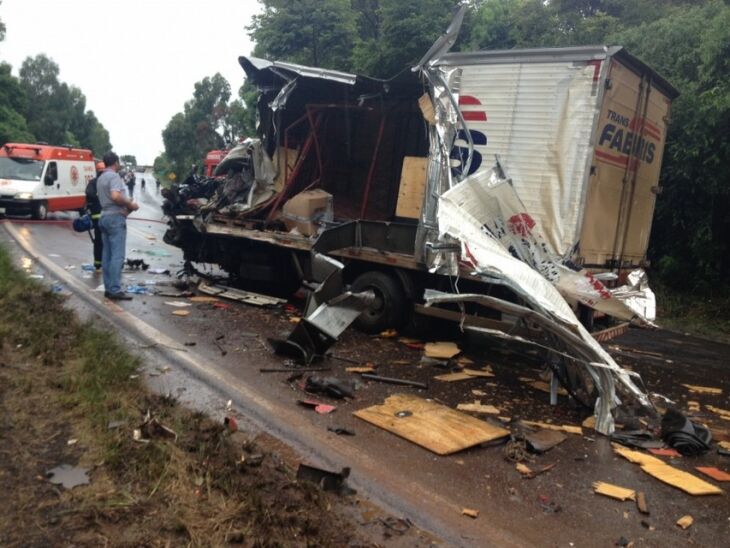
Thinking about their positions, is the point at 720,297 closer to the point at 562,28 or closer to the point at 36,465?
the point at 562,28

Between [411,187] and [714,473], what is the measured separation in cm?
590

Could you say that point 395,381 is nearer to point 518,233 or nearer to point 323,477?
point 518,233

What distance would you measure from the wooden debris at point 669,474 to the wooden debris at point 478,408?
0.98 m

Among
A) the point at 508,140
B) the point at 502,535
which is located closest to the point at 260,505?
the point at 502,535

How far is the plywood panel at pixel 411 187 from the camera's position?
29.3 ft

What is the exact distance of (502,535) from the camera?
3205mm

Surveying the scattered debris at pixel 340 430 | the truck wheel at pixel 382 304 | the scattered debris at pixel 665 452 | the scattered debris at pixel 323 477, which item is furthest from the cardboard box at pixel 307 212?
the scattered debris at pixel 323 477

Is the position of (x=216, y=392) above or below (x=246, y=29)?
below

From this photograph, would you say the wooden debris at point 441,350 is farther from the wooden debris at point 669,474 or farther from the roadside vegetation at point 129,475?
the roadside vegetation at point 129,475

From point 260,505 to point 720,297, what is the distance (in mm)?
11646

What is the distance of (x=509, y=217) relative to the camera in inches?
233

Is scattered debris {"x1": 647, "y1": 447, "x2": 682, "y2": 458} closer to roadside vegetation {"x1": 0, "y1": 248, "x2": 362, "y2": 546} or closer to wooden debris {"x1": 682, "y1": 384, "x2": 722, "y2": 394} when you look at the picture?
wooden debris {"x1": 682, "y1": 384, "x2": 722, "y2": 394}

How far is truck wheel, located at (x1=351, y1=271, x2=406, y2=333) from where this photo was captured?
7.25 meters

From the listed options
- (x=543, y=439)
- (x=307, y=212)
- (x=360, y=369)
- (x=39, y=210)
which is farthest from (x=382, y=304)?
(x=39, y=210)
